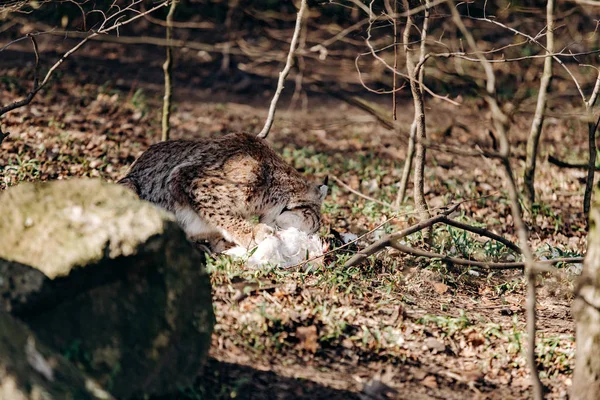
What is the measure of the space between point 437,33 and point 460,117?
2.63 meters

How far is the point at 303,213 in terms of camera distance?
627 centimetres

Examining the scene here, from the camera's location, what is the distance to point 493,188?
8625 mm

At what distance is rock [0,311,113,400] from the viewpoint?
3.01 metres

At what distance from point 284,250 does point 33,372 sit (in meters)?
2.84

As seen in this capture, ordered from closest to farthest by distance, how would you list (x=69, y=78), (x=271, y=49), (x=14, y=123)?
(x=14, y=123), (x=69, y=78), (x=271, y=49)

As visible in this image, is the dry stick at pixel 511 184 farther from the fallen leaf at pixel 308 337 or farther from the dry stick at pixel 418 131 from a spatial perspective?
the dry stick at pixel 418 131

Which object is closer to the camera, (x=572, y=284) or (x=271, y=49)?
(x=572, y=284)

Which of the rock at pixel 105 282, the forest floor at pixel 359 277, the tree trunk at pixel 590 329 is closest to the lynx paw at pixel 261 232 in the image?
the forest floor at pixel 359 277

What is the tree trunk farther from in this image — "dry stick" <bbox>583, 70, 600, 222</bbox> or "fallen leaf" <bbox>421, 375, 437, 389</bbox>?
"dry stick" <bbox>583, 70, 600, 222</bbox>

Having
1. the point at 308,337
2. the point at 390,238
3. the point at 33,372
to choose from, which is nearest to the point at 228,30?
the point at 390,238

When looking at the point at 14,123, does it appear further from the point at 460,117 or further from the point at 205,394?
the point at 460,117

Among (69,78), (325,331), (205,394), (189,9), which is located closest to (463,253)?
(325,331)

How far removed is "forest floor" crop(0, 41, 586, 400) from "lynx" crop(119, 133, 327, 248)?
14.6 inches

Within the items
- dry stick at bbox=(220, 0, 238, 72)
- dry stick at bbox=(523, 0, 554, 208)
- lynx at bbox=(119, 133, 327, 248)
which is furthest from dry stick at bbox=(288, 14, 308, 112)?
dry stick at bbox=(523, 0, 554, 208)
